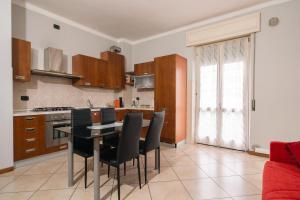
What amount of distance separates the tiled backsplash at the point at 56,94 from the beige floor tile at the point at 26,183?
1433mm

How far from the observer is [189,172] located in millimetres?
2459

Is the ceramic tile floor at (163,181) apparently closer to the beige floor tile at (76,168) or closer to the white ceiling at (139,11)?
the beige floor tile at (76,168)

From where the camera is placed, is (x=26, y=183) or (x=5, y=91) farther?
(x=5, y=91)

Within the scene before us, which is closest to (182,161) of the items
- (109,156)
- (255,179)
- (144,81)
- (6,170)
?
(255,179)

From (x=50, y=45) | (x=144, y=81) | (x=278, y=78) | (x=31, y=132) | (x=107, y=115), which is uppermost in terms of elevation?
(x=50, y=45)

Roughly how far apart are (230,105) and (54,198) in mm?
3481

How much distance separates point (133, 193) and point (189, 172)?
965 millimetres

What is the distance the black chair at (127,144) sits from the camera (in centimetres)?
176

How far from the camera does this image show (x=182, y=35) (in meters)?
4.17

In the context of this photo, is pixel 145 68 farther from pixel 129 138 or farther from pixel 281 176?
pixel 281 176

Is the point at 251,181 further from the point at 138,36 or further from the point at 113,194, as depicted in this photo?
the point at 138,36

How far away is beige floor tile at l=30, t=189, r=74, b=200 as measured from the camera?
71.0 inches

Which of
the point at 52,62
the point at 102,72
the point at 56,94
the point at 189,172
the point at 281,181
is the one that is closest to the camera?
the point at 281,181

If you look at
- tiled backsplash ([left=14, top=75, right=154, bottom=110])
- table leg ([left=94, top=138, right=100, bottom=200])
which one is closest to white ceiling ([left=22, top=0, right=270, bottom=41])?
tiled backsplash ([left=14, top=75, right=154, bottom=110])
